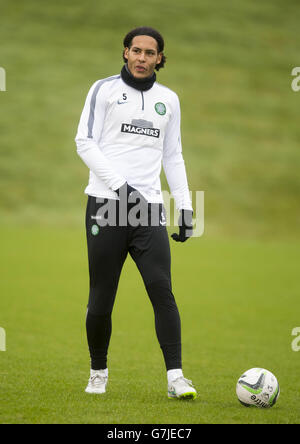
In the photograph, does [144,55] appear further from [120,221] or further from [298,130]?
[298,130]

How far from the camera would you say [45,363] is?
5.67 meters

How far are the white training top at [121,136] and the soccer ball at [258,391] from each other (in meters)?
1.27

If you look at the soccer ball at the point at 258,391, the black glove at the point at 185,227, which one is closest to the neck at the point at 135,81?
the black glove at the point at 185,227

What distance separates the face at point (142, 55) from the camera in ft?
14.4

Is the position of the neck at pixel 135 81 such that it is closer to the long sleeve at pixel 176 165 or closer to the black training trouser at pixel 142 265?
the long sleeve at pixel 176 165

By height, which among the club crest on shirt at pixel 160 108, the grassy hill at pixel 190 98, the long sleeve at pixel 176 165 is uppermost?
the grassy hill at pixel 190 98

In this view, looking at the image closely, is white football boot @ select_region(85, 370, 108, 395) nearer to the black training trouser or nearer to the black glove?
the black training trouser

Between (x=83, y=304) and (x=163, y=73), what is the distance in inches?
829

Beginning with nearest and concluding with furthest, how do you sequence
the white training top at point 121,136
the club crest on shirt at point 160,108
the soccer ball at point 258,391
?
the soccer ball at point 258,391 < the white training top at point 121,136 < the club crest on shirt at point 160,108

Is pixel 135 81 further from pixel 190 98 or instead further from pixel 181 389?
pixel 190 98

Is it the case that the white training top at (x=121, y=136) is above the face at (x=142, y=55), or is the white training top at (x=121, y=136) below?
below

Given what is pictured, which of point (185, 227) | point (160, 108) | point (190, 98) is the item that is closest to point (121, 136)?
point (160, 108)

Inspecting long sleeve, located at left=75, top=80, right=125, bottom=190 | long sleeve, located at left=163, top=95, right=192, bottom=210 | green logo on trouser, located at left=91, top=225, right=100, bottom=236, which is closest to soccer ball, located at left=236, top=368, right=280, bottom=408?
long sleeve, located at left=163, top=95, right=192, bottom=210
